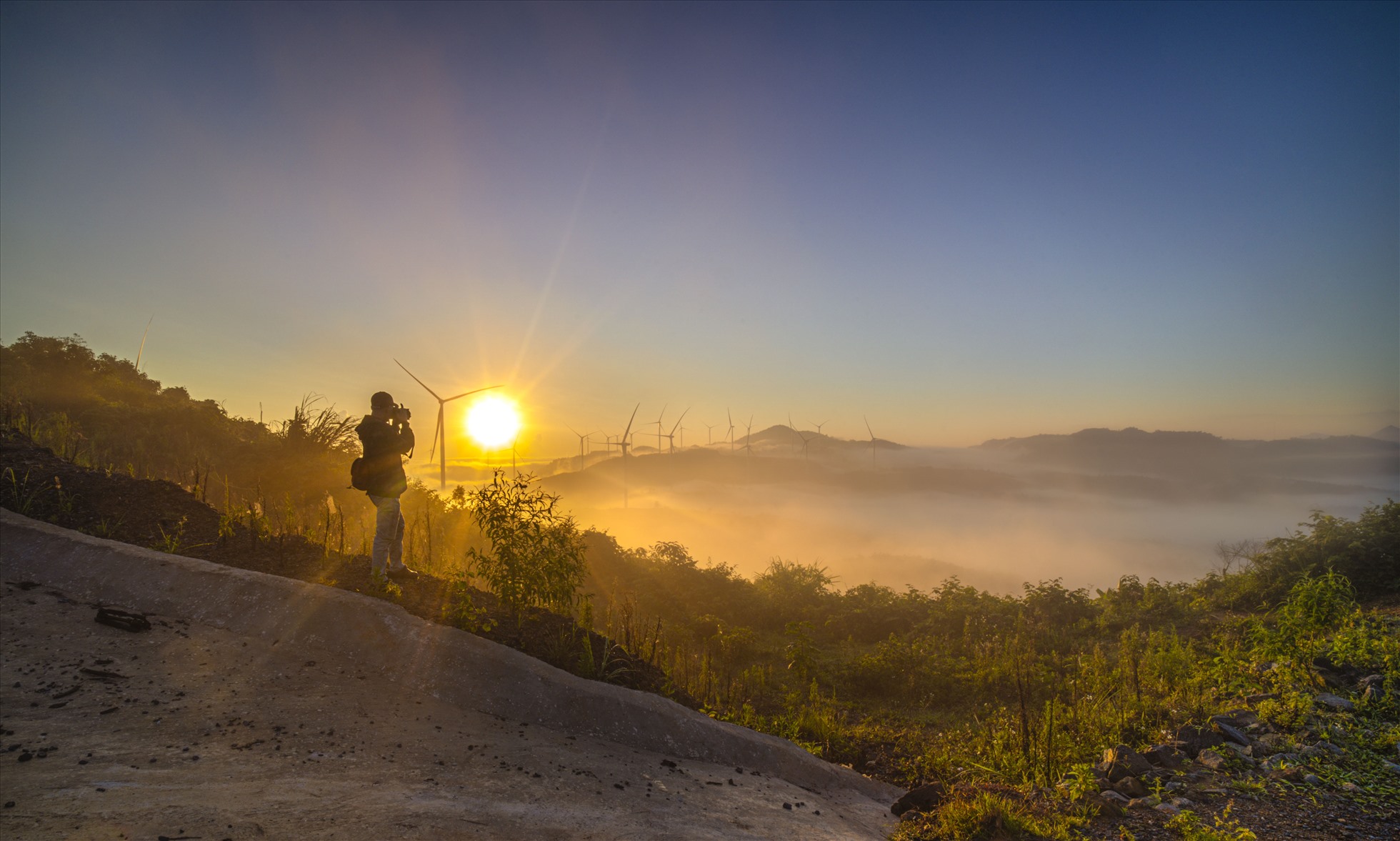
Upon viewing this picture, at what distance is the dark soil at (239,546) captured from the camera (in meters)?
7.50

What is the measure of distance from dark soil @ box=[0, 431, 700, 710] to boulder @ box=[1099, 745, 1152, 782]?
14.5 feet

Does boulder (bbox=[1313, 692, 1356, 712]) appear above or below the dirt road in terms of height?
below

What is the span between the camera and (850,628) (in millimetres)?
16203

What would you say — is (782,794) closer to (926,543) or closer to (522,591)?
(522,591)

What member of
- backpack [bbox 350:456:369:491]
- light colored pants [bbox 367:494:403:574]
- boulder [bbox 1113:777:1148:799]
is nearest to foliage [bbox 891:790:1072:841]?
boulder [bbox 1113:777:1148:799]

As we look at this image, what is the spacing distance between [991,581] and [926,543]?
61.5m

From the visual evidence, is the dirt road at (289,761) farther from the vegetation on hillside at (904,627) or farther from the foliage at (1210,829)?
the foliage at (1210,829)

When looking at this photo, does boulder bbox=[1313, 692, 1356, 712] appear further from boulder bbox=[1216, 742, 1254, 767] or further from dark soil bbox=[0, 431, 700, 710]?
dark soil bbox=[0, 431, 700, 710]

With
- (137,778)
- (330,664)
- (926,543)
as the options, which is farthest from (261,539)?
(926,543)

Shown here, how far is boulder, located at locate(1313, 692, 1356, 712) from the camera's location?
7312 mm

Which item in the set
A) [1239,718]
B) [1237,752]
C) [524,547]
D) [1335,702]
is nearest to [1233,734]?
[1237,752]

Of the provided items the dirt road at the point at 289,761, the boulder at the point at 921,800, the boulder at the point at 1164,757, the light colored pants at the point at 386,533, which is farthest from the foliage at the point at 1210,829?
the light colored pants at the point at 386,533

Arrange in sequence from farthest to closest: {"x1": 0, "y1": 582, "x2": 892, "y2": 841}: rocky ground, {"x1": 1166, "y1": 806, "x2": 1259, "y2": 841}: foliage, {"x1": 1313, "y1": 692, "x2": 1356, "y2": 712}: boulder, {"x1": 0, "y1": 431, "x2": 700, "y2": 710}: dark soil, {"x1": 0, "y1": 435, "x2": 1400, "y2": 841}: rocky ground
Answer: {"x1": 0, "y1": 431, "x2": 700, "y2": 710}: dark soil < {"x1": 1313, "y1": 692, "x2": 1356, "y2": 712}: boulder < {"x1": 1166, "y1": 806, "x2": 1259, "y2": 841}: foliage < {"x1": 0, "y1": 435, "x2": 1400, "y2": 841}: rocky ground < {"x1": 0, "y1": 582, "x2": 892, "y2": 841}: rocky ground

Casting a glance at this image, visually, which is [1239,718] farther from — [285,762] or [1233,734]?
[285,762]
